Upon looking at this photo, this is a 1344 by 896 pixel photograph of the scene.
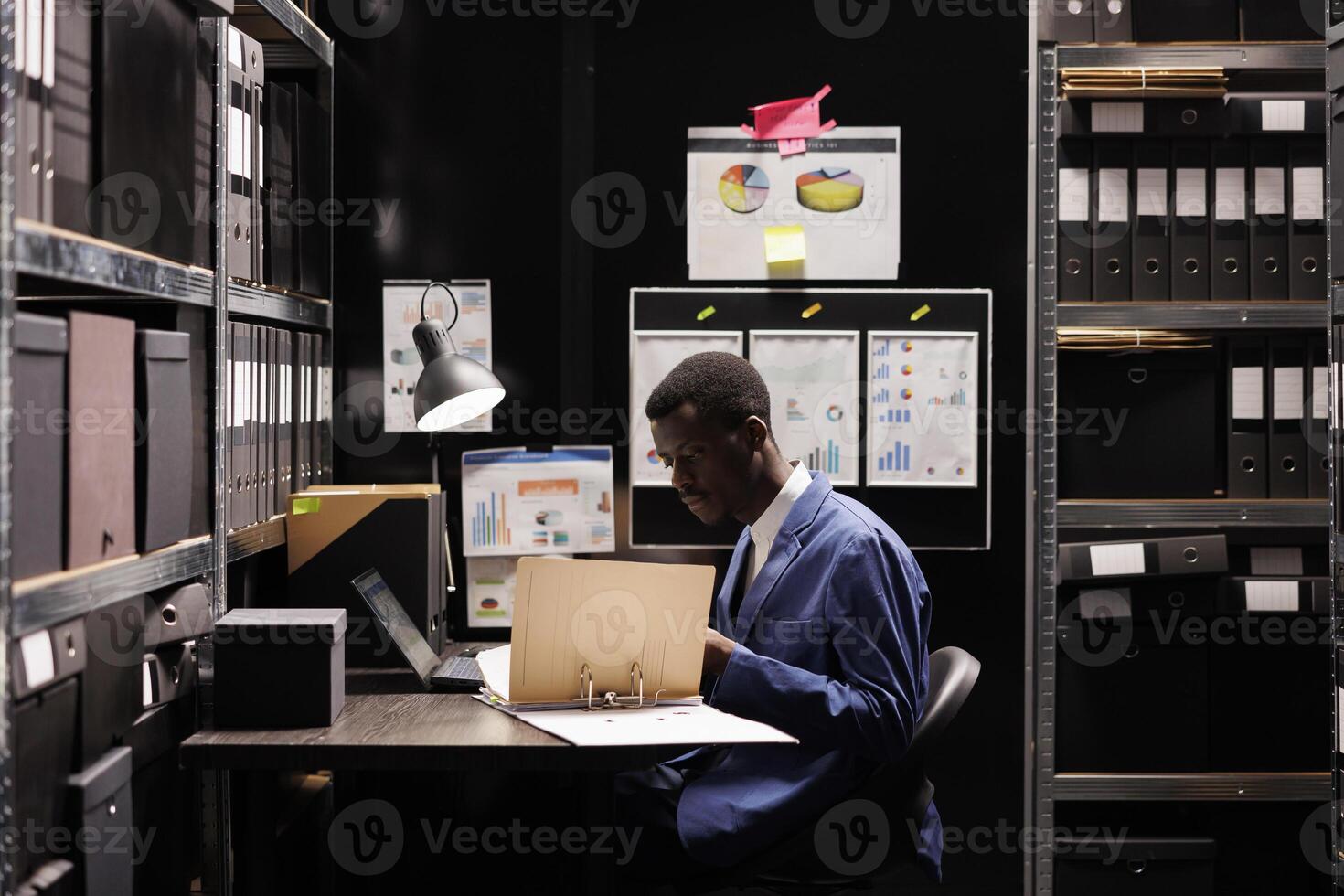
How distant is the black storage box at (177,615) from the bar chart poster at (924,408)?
1561 mm

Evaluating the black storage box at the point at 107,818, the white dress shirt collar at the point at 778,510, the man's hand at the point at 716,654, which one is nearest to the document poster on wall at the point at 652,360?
the white dress shirt collar at the point at 778,510

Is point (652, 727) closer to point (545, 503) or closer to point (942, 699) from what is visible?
point (942, 699)

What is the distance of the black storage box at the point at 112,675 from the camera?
1532 mm

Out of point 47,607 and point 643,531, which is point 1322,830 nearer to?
point 643,531

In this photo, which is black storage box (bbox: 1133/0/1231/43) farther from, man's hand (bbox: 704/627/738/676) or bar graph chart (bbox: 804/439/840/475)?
man's hand (bbox: 704/627/738/676)

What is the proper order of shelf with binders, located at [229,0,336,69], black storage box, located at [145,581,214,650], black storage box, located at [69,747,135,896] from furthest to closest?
shelf with binders, located at [229,0,336,69] → black storage box, located at [145,581,214,650] → black storage box, located at [69,747,135,896]

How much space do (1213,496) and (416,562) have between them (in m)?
1.75

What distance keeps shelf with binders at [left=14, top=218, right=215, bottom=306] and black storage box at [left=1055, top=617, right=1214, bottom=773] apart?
189 centimetres

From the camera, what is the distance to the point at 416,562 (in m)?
2.35

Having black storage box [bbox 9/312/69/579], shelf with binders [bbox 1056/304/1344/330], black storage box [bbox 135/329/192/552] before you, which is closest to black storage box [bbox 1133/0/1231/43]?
shelf with binders [bbox 1056/304/1344/330]

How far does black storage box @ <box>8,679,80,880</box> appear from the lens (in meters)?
1.36

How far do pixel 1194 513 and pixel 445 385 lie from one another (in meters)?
1.63

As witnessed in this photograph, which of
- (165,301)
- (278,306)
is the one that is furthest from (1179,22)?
(165,301)

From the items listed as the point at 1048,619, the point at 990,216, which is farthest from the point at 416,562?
the point at 990,216
